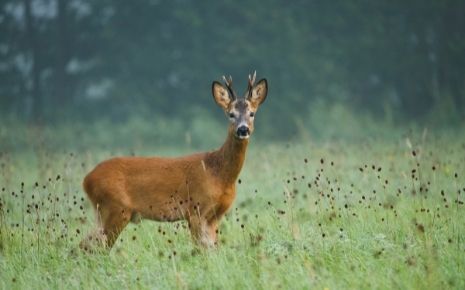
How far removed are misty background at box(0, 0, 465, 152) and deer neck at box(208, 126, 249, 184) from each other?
17.3m

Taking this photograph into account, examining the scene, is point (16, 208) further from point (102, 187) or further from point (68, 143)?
point (68, 143)

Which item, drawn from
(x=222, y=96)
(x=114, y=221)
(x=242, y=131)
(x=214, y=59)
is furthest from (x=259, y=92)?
(x=214, y=59)

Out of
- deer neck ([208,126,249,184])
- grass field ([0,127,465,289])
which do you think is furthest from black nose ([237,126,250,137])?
grass field ([0,127,465,289])

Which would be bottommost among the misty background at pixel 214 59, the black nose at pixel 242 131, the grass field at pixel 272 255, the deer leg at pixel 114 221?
the grass field at pixel 272 255

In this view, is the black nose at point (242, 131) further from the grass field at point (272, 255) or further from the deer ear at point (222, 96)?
the grass field at point (272, 255)

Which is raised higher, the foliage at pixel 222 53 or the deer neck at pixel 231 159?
the foliage at pixel 222 53

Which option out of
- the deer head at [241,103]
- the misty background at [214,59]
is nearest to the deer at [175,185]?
the deer head at [241,103]

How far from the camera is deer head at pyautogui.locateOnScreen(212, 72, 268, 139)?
25.1ft

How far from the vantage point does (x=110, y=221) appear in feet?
24.5

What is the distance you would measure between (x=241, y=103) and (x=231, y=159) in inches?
19.7

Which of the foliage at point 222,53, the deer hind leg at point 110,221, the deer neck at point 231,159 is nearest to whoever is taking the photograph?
the deer hind leg at point 110,221

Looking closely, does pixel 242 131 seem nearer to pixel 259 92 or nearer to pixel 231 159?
pixel 231 159

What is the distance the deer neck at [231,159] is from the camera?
7.68m

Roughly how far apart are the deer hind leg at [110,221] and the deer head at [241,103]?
3.85ft
